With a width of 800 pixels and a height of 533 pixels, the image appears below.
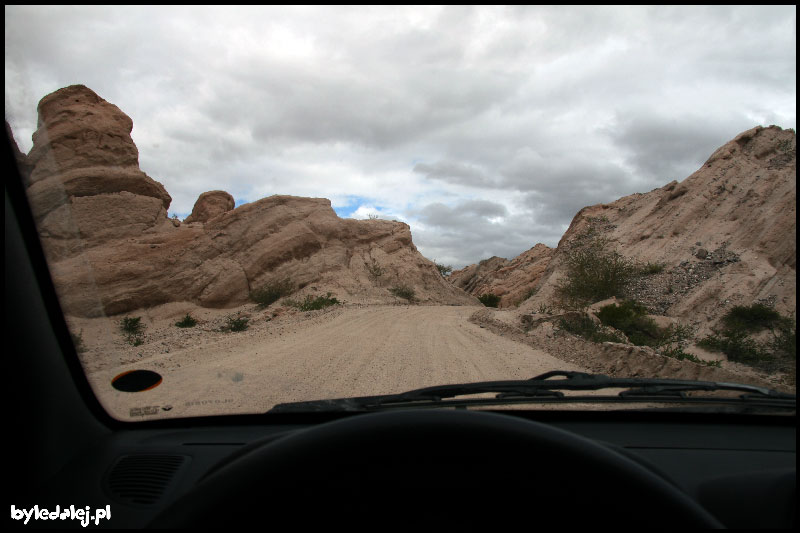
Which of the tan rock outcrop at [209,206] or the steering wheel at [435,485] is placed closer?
the steering wheel at [435,485]

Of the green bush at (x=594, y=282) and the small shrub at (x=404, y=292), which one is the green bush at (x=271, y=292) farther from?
the green bush at (x=594, y=282)

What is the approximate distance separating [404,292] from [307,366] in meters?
30.2

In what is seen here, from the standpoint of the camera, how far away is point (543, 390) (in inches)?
159

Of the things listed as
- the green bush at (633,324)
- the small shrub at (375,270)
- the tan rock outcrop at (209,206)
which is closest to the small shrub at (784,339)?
the green bush at (633,324)

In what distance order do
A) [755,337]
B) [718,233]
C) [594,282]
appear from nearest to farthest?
[755,337] → [594,282] → [718,233]

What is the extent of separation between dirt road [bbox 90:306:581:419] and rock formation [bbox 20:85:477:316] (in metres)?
12.1

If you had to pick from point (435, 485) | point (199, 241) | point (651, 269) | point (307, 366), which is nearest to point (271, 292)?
point (199, 241)

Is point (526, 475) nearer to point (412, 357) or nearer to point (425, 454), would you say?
point (425, 454)

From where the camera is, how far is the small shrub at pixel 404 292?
39062 mm

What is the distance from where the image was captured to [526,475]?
124 cm

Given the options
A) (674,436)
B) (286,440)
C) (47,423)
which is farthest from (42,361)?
(674,436)

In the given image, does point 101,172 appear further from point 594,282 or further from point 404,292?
point 594,282

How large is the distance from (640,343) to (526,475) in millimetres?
14722

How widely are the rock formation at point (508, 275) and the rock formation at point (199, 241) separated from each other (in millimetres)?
10864
